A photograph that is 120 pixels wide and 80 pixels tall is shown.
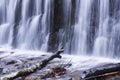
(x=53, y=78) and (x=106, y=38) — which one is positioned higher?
(x=106, y=38)

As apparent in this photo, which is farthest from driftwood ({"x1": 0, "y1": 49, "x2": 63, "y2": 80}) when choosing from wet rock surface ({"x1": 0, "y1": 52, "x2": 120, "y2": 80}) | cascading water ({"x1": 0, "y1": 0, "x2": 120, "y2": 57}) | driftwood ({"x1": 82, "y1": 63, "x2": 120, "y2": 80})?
cascading water ({"x1": 0, "y1": 0, "x2": 120, "y2": 57})

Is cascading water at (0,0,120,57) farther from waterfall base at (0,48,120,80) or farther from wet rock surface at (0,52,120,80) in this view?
wet rock surface at (0,52,120,80)

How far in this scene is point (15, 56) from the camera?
11906 millimetres

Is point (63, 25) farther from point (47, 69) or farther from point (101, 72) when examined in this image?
point (101, 72)

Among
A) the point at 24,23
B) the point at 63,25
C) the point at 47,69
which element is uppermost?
the point at 24,23

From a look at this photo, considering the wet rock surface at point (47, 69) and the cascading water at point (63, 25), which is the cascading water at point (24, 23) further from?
the wet rock surface at point (47, 69)

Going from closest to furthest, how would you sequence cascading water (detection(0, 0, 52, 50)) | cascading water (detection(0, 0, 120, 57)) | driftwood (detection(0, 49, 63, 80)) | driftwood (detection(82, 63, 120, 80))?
driftwood (detection(82, 63, 120, 80)) < driftwood (detection(0, 49, 63, 80)) < cascading water (detection(0, 0, 120, 57)) < cascading water (detection(0, 0, 52, 50))

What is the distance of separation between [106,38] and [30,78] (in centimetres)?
410

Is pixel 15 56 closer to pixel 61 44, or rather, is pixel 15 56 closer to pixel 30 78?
pixel 61 44

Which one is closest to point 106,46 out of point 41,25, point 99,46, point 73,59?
point 99,46

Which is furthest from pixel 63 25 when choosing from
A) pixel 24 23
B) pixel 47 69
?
pixel 47 69

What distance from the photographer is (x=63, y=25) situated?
13062 millimetres

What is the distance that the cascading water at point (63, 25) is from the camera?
1186cm

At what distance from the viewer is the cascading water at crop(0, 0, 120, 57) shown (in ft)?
38.9
